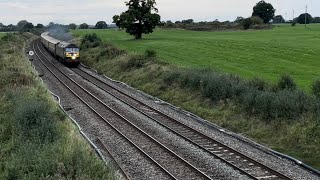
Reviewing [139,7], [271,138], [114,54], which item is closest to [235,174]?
[271,138]

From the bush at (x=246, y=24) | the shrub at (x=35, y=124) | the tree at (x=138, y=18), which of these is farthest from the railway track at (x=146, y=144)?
the bush at (x=246, y=24)

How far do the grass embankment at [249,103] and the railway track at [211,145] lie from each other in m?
2.16

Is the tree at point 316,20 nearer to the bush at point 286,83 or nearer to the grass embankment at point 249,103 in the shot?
the grass embankment at point 249,103

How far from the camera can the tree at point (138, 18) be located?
78375 millimetres

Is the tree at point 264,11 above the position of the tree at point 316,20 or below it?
above

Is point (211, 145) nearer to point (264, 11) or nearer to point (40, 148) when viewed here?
point (40, 148)

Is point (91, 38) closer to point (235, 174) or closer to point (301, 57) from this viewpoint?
point (301, 57)

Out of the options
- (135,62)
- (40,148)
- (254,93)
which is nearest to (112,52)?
(135,62)

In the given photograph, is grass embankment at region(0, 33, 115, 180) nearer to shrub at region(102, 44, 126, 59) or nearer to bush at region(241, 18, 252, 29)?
shrub at region(102, 44, 126, 59)

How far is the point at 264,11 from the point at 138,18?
87.2 m

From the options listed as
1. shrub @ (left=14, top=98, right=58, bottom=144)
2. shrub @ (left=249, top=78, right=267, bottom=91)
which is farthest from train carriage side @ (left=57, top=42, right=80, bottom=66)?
shrub @ (left=14, top=98, right=58, bottom=144)

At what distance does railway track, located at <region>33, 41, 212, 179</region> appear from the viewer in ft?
48.1

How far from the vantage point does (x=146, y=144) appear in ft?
60.1

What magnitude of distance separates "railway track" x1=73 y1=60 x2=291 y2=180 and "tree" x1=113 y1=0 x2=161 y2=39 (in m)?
50.3
